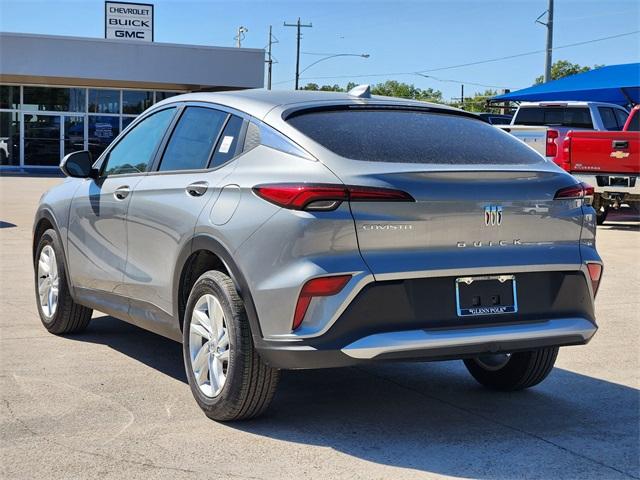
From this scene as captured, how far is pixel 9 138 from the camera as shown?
36312 millimetres

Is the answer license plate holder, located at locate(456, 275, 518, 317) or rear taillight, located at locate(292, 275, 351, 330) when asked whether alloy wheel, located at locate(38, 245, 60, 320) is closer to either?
rear taillight, located at locate(292, 275, 351, 330)

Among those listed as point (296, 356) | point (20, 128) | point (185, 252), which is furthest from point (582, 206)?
point (20, 128)

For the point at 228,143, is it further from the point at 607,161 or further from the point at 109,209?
the point at 607,161

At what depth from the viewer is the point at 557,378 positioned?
603 centimetres

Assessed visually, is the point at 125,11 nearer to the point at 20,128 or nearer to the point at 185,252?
the point at 20,128

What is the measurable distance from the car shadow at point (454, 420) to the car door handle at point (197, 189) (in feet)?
3.99

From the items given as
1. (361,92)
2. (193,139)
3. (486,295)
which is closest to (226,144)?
(193,139)

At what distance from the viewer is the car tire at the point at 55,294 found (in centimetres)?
680

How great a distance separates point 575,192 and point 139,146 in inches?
109

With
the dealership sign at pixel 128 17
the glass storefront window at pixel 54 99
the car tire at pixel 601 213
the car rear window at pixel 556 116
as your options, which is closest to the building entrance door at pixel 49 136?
the glass storefront window at pixel 54 99

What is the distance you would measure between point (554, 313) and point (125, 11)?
1780 inches

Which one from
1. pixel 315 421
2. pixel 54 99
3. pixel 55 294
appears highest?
pixel 54 99


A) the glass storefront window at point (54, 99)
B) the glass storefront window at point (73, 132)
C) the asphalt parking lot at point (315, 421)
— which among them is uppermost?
the glass storefront window at point (54, 99)

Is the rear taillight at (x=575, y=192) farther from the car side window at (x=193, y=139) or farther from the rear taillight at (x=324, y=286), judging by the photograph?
the car side window at (x=193, y=139)
